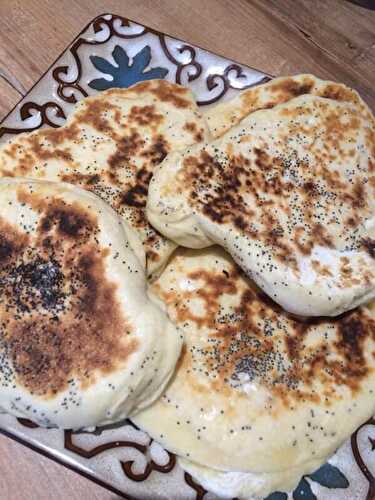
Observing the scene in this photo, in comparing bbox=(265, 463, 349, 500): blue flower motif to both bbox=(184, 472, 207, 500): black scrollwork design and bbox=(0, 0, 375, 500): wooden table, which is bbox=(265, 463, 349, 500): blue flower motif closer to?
bbox=(184, 472, 207, 500): black scrollwork design

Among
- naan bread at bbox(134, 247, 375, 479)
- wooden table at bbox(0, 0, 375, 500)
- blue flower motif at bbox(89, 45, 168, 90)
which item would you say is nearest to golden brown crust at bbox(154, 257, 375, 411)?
naan bread at bbox(134, 247, 375, 479)

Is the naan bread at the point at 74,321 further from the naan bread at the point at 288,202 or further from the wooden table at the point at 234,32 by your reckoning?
the wooden table at the point at 234,32

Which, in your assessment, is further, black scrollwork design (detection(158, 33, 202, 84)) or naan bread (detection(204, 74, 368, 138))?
black scrollwork design (detection(158, 33, 202, 84))

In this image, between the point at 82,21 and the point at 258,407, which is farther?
the point at 82,21

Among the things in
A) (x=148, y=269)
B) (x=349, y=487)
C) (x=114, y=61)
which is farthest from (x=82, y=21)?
(x=349, y=487)

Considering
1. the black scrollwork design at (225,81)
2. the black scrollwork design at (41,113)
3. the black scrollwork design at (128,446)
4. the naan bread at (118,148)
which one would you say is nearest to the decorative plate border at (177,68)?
the black scrollwork design at (225,81)

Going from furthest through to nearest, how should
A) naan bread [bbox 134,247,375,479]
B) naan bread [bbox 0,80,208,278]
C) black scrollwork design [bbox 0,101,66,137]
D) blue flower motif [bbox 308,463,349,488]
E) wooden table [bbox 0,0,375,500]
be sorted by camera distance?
wooden table [bbox 0,0,375,500]
black scrollwork design [bbox 0,101,66,137]
naan bread [bbox 0,80,208,278]
blue flower motif [bbox 308,463,349,488]
naan bread [bbox 134,247,375,479]

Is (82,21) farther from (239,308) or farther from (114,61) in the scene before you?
(239,308)
